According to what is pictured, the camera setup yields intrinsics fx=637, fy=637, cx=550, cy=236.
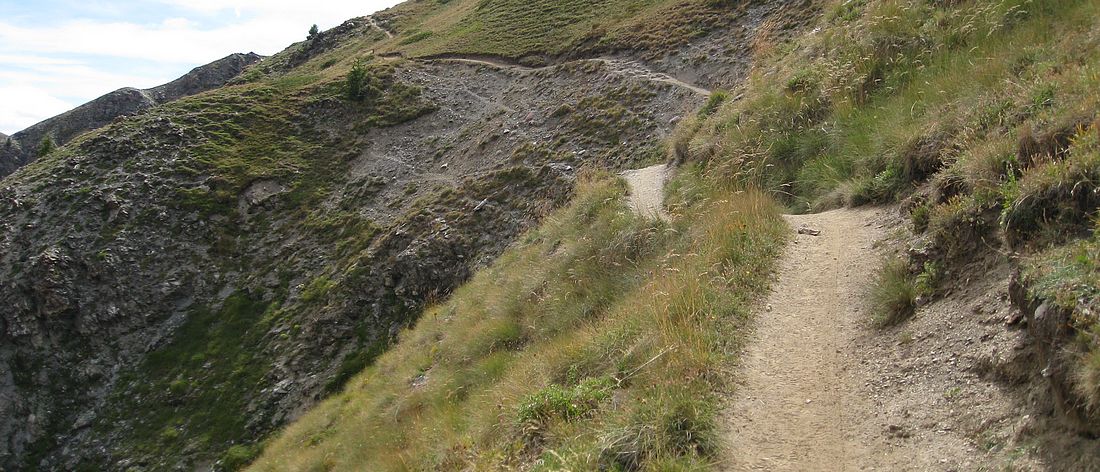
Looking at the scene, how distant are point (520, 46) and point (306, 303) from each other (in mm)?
26114

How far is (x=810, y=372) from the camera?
576cm

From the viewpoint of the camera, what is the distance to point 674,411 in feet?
16.7

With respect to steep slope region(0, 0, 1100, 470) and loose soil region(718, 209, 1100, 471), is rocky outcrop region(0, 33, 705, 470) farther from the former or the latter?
loose soil region(718, 209, 1100, 471)

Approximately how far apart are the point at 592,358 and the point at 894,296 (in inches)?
124

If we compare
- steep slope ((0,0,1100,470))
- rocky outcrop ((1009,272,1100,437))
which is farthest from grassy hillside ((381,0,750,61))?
rocky outcrop ((1009,272,1100,437))

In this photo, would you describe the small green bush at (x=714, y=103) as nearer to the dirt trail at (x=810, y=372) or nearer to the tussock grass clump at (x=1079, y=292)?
the dirt trail at (x=810, y=372)

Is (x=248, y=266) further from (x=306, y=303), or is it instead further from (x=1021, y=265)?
(x=1021, y=265)

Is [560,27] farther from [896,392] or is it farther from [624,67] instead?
[896,392]

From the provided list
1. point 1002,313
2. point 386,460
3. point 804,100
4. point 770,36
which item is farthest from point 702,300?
point 770,36

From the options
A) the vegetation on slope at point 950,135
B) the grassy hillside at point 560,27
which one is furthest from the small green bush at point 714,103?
the grassy hillside at point 560,27

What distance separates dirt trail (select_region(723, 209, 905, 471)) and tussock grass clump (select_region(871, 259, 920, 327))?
200 mm

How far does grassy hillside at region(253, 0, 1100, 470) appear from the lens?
517 cm

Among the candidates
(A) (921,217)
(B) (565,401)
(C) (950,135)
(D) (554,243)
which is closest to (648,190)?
(D) (554,243)

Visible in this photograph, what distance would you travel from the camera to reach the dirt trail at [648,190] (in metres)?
13.0
